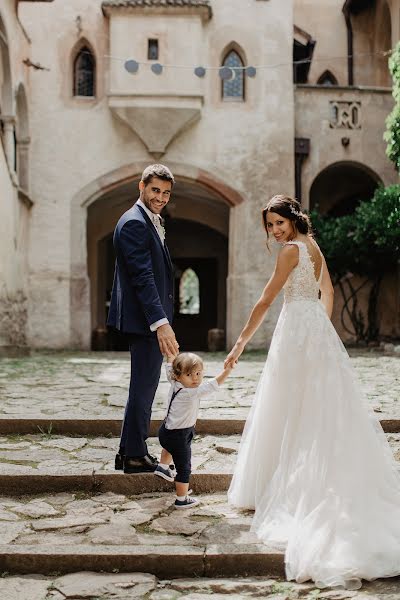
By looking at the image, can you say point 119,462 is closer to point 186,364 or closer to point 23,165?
point 186,364

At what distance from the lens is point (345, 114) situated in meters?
16.3

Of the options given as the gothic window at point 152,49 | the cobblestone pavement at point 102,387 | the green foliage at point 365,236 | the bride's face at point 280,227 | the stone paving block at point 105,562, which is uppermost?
the gothic window at point 152,49

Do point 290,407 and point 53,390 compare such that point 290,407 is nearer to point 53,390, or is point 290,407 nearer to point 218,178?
point 53,390

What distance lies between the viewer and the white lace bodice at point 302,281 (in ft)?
14.5

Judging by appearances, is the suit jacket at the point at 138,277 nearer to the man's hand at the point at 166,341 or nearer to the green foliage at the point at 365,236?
the man's hand at the point at 166,341

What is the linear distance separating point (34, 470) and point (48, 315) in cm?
1087

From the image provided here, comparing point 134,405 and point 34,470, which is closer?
point 134,405

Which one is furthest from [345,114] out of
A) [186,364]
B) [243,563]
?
[243,563]

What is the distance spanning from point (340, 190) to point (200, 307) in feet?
24.7

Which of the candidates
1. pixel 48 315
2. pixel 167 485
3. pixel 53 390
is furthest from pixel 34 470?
pixel 48 315

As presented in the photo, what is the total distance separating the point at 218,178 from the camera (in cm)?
1586

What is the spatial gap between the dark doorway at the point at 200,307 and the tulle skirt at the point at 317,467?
19301 millimetres

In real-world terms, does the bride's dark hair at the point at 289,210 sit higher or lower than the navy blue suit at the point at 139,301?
higher

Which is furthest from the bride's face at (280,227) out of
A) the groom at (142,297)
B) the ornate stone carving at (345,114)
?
the ornate stone carving at (345,114)
